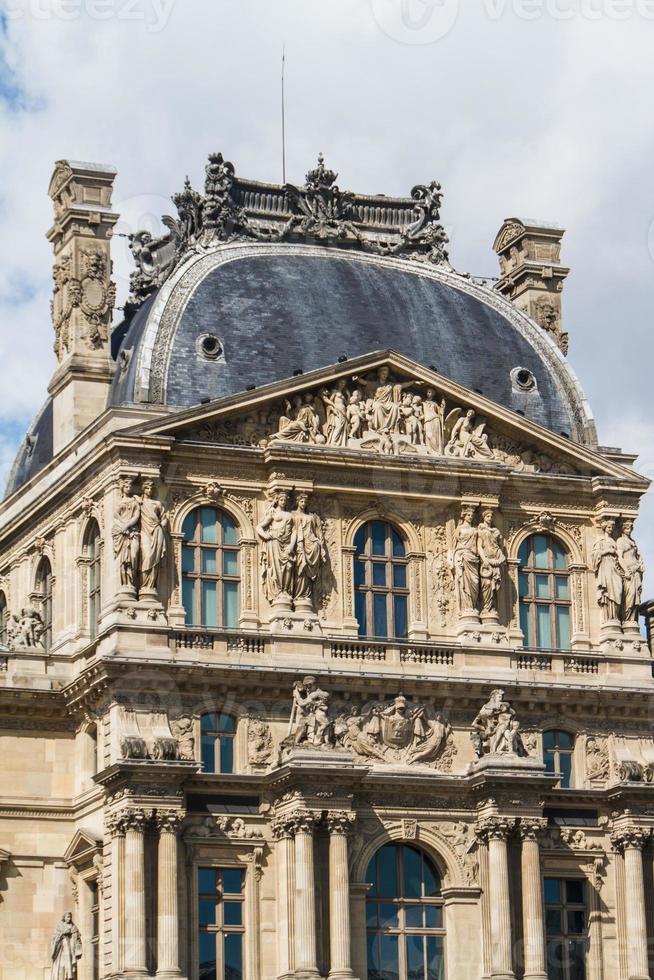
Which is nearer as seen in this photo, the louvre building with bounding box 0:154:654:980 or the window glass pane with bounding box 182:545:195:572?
the louvre building with bounding box 0:154:654:980

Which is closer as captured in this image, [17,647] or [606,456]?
[17,647]

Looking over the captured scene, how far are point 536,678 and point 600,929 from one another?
214 inches

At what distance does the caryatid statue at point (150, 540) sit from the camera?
5325cm

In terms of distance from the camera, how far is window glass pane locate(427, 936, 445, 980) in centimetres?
5353

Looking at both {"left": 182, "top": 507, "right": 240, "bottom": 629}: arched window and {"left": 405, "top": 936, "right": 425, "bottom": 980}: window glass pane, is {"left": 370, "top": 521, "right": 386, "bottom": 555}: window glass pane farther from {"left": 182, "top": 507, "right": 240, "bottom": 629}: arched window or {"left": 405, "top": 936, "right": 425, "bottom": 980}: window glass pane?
{"left": 405, "top": 936, "right": 425, "bottom": 980}: window glass pane

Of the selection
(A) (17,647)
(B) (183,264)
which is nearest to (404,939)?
(A) (17,647)

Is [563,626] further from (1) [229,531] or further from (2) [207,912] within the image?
(2) [207,912]

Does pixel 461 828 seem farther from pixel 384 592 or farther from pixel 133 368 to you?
pixel 133 368

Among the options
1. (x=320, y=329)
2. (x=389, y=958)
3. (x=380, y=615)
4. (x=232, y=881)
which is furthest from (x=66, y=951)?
(x=320, y=329)

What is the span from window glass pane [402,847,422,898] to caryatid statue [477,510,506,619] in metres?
5.41

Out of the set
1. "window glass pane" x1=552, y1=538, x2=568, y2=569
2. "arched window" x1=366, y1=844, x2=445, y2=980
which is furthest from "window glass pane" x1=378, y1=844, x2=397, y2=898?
"window glass pane" x1=552, y1=538, x2=568, y2=569

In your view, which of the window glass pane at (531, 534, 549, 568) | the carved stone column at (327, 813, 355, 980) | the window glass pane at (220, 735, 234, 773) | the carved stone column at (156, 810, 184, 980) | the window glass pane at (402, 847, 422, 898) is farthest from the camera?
the window glass pane at (531, 534, 549, 568)

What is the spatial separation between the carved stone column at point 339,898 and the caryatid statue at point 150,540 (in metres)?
6.03

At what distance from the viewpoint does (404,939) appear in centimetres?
5344
